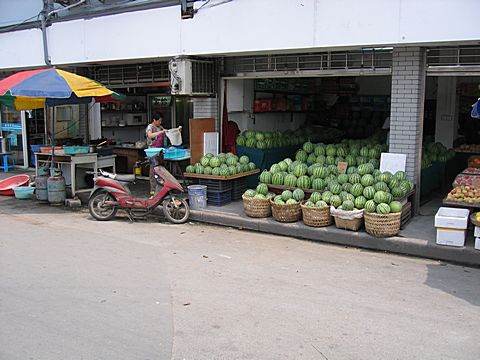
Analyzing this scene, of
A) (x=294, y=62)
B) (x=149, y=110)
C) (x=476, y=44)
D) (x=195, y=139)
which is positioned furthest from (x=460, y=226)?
(x=149, y=110)

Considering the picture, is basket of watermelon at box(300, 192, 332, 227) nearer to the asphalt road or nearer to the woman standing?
the asphalt road

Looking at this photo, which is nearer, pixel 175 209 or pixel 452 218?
pixel 452 218

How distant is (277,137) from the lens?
1253 centimetres

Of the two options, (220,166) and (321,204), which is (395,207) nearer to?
(321,204)

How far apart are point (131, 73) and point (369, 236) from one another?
8173mm

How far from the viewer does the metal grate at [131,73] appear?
1303cm

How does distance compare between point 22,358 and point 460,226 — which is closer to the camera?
point 22,358

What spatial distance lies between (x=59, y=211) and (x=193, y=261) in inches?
193

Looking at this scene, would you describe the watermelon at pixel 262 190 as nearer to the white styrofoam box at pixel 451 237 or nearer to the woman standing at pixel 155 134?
the woman standing at pixel 155 134

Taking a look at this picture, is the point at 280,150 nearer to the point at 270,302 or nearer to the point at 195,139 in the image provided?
the point at 195,139

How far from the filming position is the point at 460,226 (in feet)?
24.7

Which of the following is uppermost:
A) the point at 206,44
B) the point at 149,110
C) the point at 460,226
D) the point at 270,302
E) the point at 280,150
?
the point at 206,44

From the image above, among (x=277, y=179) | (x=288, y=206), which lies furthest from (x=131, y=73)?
(x=288, y=206)

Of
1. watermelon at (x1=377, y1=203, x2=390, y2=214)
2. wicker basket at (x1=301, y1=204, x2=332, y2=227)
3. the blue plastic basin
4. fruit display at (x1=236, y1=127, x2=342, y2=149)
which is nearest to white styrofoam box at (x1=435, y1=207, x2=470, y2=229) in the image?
watermelon at (x1=377, y1=203, x2=390, y2=214)
